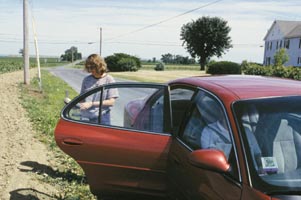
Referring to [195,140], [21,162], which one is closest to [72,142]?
[195,140]

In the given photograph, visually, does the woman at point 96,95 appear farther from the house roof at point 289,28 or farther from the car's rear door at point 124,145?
the house roof at point 289,28

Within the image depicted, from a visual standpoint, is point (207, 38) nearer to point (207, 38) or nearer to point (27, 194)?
point (207, 38)

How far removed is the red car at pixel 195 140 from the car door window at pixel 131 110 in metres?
0.01

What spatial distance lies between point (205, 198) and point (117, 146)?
4.22 ft

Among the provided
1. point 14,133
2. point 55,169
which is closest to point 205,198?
point 55,169

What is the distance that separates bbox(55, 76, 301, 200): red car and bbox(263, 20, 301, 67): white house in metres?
64.6

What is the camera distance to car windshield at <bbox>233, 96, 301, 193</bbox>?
2.52m

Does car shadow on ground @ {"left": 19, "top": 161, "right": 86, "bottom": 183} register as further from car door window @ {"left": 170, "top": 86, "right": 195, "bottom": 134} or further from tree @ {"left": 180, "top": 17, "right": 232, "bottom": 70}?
tree @ {"left": 180, "top": 17, "right": 232, "bottom": 70}

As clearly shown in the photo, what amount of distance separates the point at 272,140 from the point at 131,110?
2259mm

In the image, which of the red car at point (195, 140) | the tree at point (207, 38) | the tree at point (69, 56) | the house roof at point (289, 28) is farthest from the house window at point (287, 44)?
the tree at point (69, 56)

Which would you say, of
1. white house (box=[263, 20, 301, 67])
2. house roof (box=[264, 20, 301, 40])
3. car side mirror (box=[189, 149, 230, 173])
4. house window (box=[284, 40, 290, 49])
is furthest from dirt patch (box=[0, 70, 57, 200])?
house window (box=[284, 40, 290, 49])

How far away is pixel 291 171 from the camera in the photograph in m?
2.59

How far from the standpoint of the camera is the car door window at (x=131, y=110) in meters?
4.07

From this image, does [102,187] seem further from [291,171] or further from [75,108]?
[291,171]
